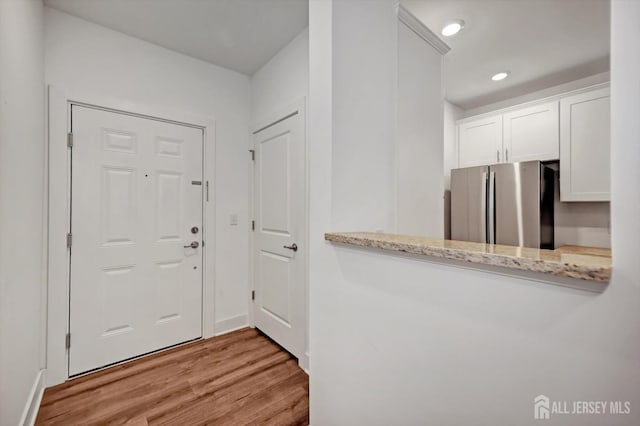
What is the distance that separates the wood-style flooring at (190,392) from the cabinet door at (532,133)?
9.62 feet

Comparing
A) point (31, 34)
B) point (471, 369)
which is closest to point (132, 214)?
point (31, 34)

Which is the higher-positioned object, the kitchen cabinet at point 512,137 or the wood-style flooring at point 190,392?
the kitchen cabinet at point 512,137

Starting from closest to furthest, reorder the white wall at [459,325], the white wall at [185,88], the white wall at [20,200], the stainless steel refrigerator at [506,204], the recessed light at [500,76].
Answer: the white wall at [459,325], the white wall at [20,200], the white wall at [185,88], the stainless steel refrigerator at [506,204], the recessed light at [500,76]

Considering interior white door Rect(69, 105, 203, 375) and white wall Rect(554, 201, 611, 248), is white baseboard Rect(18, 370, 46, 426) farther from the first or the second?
white wall Rect(554, 201, 611, 248)

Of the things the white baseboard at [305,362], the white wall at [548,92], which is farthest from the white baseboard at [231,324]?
the white wall at [548,92]

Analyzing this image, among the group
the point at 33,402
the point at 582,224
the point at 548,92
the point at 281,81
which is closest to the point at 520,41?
the point at 548,92

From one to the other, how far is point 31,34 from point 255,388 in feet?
8.42

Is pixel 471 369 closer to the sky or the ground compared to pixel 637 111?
closer to the ground

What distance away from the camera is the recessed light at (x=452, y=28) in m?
1.93

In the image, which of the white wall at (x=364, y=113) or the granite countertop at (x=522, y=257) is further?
the white wall at (x=364, y=113)

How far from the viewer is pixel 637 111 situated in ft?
1.78

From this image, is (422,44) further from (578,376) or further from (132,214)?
(132,214)

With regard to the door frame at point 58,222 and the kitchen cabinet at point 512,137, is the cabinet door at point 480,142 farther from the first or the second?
the door frame at point 58,222
